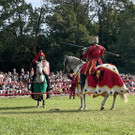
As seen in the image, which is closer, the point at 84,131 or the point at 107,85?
the point at 84,131

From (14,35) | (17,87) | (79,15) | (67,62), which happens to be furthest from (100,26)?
(67,62)

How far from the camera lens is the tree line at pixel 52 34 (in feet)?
134

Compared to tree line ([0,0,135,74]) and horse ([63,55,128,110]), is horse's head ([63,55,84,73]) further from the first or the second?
tree line ([0,0,135,74])

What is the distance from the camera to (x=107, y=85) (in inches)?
504

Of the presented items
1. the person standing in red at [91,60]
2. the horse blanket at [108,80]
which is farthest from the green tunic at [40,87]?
the horse blanket at [108,80]

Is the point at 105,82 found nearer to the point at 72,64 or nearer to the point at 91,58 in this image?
the point at 91,58

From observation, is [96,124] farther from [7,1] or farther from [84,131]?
[7,1]

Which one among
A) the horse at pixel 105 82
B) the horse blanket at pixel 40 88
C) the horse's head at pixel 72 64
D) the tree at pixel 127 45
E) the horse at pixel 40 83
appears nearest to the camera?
the horse at pixel 105 82

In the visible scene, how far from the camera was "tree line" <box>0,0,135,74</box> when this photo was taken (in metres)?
40.8

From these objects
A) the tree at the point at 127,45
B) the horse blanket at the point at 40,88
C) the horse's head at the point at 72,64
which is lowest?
the horse blanket at the point at 40,88

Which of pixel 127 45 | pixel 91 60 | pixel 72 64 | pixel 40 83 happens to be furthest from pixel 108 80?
pixel 127 45

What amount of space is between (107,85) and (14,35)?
30.2 m

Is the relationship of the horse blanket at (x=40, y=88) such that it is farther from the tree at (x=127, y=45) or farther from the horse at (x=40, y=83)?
the tree at (x=127, y=45)

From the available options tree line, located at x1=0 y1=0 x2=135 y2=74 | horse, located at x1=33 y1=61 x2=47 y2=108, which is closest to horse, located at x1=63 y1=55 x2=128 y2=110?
horse, located at x1=33 y1=61 x2=47 y2=108
